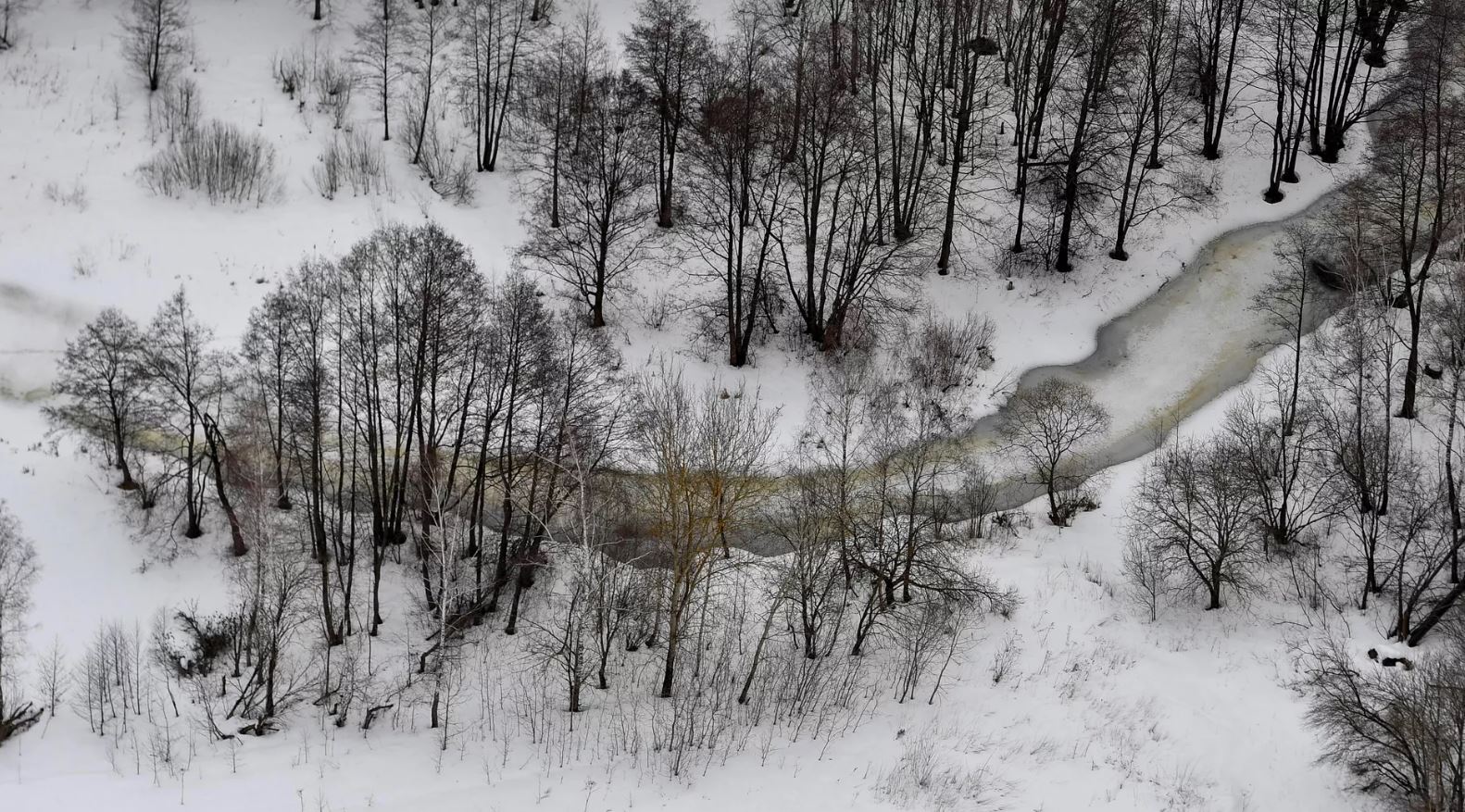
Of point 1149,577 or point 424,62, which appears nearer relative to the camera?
point 1149,577

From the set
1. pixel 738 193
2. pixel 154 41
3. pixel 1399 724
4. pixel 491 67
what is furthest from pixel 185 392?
pixel 1399 724

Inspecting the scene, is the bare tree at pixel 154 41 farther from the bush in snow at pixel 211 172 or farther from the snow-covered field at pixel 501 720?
the bush in snow at pixel 211 172

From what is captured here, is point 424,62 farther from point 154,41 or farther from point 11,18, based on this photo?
point 11,18

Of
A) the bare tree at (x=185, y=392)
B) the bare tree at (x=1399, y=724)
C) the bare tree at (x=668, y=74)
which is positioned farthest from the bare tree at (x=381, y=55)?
the bare tree at (x=1399, y=724)

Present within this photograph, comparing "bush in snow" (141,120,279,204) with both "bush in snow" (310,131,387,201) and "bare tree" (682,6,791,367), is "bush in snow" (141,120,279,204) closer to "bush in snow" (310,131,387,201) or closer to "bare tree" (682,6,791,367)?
"bush in snow" (310,131,387,201)

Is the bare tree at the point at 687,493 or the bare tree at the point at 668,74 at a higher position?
the bare tree at the point at 668,74

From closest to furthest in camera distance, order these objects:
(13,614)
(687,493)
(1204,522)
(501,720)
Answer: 1. (687,493)
2. (501,720)
3. (13,614)
4. (1204,522)

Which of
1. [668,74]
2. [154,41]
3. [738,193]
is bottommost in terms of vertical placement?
[738,193]

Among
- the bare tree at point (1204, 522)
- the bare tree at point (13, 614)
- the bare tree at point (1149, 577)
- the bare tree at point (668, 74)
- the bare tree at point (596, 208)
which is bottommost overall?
the bare tree at point (13, 614)
